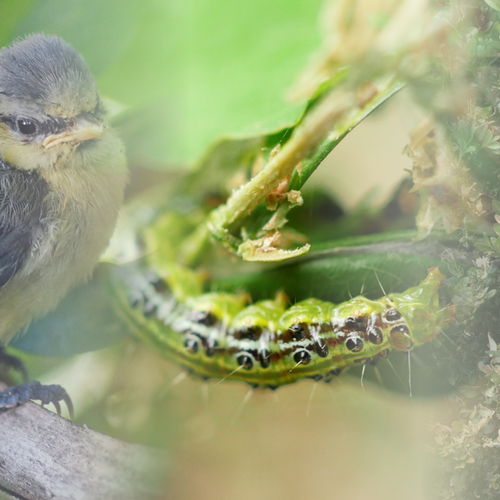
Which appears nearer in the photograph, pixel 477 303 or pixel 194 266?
pixel 477 303

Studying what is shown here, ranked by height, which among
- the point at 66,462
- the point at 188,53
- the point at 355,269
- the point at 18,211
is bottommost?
the point at 66,462

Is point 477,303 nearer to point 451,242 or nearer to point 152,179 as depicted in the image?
point 451,242

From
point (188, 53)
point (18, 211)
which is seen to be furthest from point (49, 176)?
point (188, 53)

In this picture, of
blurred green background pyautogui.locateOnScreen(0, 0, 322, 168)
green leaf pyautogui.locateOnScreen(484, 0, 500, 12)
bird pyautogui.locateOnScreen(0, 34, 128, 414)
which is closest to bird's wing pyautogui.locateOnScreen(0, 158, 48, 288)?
bird pyautogui.locateOnScreen(0, 34, 128, 414)

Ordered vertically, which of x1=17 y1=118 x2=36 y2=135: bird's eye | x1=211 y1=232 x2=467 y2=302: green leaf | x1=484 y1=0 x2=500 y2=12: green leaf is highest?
x1=484 y1=0 x2=500 y2=12: green leaf

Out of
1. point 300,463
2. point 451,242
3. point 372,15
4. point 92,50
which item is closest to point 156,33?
point 92,50

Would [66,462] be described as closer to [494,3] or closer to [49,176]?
[49,176]

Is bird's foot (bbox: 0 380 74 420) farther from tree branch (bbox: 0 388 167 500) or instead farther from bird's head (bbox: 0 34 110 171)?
bird's head (bbox: 0 34 110 171)

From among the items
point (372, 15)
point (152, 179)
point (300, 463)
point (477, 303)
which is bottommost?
point (300, 463)
